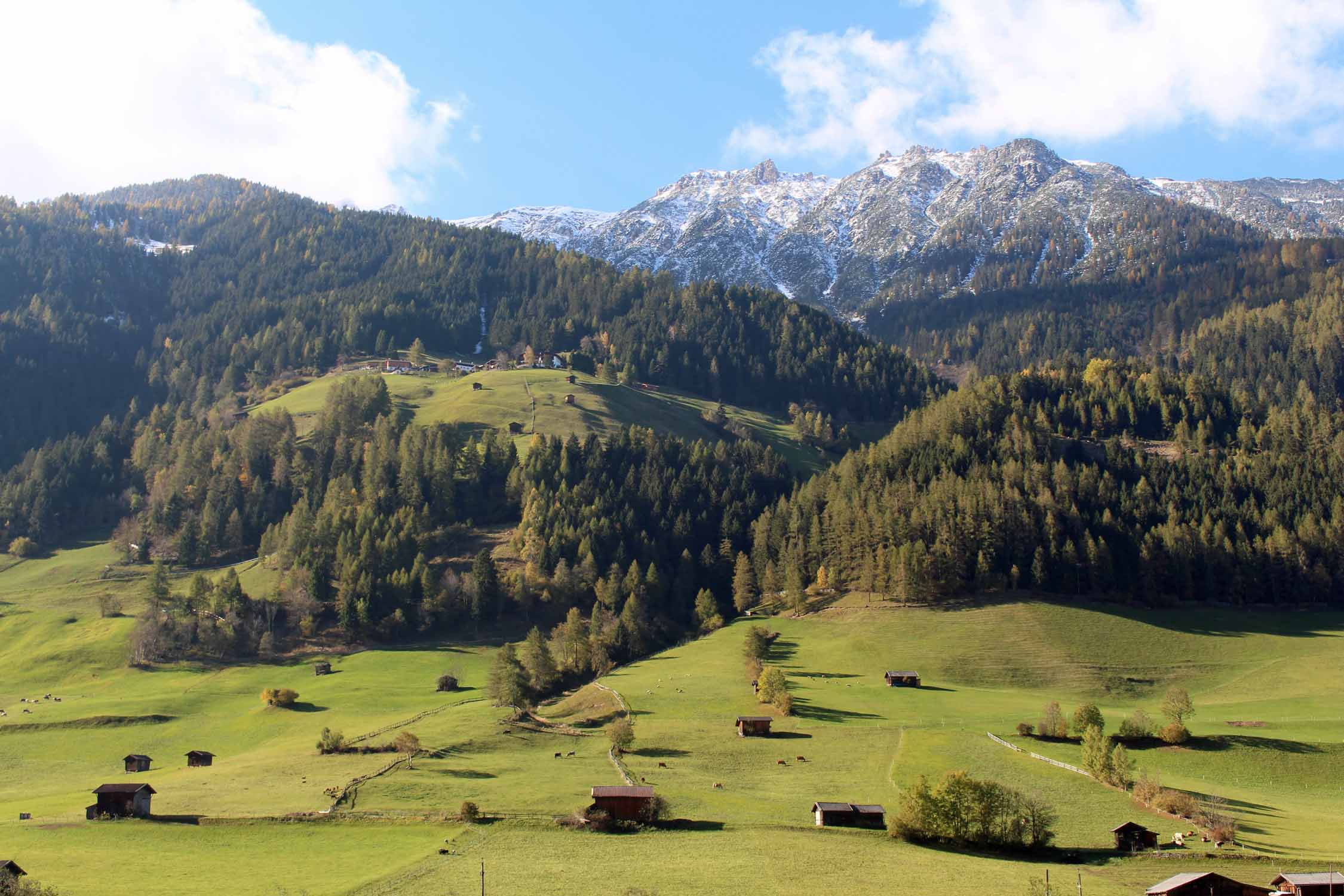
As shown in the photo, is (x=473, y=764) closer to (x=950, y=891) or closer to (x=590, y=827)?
(x=590, y=827)

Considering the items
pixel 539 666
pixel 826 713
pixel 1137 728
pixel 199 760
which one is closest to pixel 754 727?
pixel 826 713

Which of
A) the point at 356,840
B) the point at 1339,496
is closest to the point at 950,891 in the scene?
the point at 356,840

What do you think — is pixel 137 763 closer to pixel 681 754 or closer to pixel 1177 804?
pixel 681 754

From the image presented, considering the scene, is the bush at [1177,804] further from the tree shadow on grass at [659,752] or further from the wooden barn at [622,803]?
the tree shadow on grass at [659,752]

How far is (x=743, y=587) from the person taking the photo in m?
153

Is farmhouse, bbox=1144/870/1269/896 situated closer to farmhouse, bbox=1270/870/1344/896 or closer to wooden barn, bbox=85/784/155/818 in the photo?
farmhouse, bbox=1270/870/1344/896

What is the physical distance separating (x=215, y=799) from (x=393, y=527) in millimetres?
97822

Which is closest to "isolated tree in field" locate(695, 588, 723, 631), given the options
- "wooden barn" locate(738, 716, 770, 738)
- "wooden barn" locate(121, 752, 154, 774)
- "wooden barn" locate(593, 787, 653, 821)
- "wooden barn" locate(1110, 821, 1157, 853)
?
"wooden barn" locate(738, 716, 770, 738)

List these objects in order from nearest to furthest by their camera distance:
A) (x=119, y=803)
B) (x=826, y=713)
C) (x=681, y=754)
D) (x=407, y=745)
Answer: (x=119, y=803) < (x=681, y=754) < (x=407, y=745) < (x=826, y=713)

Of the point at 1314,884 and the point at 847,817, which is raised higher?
the point at 1314,884

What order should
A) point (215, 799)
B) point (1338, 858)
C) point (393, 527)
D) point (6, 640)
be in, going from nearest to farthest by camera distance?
1. point (1338, 858)
2. point (215, 799)
3. point (6, 640)
4. point (393, 527)

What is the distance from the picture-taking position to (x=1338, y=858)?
5244cm

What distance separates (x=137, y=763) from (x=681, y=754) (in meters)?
48.2

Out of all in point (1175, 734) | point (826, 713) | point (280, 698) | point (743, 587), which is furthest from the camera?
point (743, 587)
